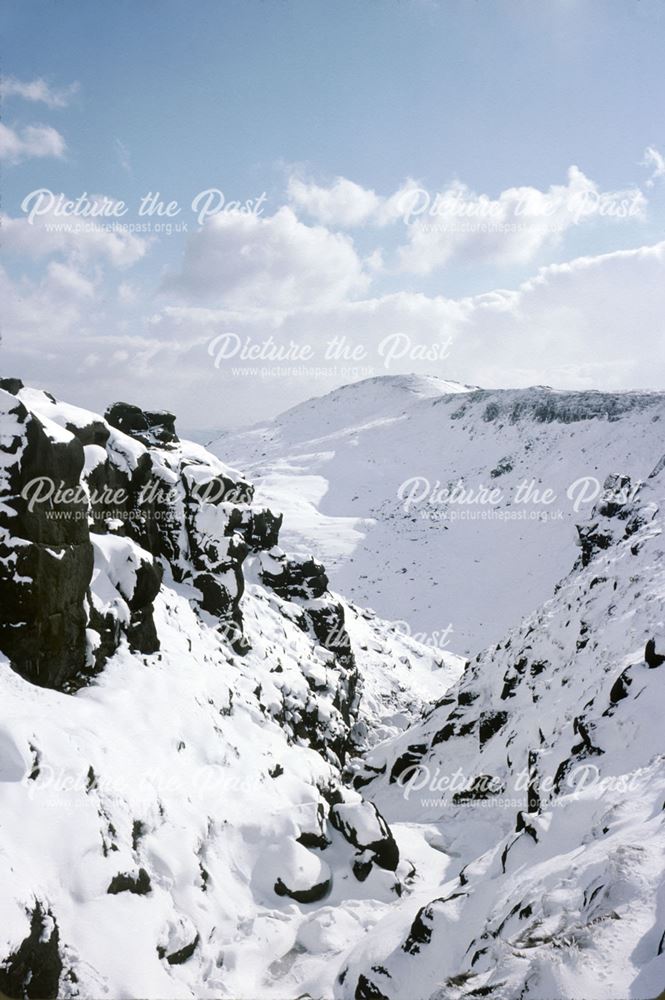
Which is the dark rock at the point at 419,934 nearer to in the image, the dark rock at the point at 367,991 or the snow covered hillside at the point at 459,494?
the dark rock at the point at 367,991

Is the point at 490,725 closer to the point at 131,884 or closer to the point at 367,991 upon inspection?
the point at 367,991

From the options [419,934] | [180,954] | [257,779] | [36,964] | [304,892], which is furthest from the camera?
[257,779]

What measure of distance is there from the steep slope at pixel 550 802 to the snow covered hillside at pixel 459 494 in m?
21.1

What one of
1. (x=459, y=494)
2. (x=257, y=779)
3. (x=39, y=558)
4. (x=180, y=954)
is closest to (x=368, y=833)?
(x=257, y=779)

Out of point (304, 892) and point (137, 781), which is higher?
point (137, 781)

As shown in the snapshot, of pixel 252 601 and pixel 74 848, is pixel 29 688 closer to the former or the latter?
pixel 74 848

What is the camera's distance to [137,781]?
46.8 ft

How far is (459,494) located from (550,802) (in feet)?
213

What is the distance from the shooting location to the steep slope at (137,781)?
10844 mm

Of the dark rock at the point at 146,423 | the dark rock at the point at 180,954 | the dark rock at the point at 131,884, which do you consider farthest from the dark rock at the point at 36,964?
the dark rock at the point at 146,423

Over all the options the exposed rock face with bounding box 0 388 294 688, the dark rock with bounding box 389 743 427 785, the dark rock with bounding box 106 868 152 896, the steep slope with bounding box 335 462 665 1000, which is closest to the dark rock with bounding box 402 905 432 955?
the steep slope with bounding box 335 462 665 1000

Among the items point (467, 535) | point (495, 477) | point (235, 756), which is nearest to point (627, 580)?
point (235, 756)

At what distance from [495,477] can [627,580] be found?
5448cm

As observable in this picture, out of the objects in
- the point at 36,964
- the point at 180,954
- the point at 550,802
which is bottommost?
the point at 180,954
